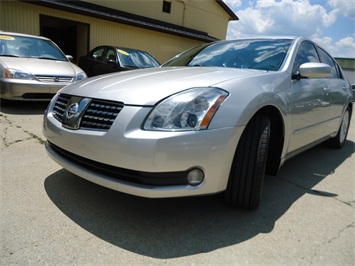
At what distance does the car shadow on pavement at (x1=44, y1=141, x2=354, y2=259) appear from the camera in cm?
181

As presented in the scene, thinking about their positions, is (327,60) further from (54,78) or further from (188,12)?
(188,12)

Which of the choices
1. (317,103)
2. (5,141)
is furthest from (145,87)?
(5,141)

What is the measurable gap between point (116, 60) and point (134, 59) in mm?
525

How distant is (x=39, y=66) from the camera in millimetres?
5191

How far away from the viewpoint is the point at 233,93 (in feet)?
6.39

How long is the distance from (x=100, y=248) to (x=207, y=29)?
59.0 feet

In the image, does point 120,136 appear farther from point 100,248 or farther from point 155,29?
point 155,29

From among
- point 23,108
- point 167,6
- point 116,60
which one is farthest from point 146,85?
point 167,6

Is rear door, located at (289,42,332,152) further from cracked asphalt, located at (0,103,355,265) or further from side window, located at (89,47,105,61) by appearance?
side window, located at (89,47,105,61)

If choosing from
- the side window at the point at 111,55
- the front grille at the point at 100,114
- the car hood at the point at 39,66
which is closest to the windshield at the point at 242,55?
the front grille at the point at 100,114

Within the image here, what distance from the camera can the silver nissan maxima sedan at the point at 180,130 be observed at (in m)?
1.77

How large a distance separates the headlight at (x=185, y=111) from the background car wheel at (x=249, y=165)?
348mm

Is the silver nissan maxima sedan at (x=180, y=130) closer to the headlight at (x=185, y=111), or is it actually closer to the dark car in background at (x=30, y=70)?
the headlight at (x=185, y=111)

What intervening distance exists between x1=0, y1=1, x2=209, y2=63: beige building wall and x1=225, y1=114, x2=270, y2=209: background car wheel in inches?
393
